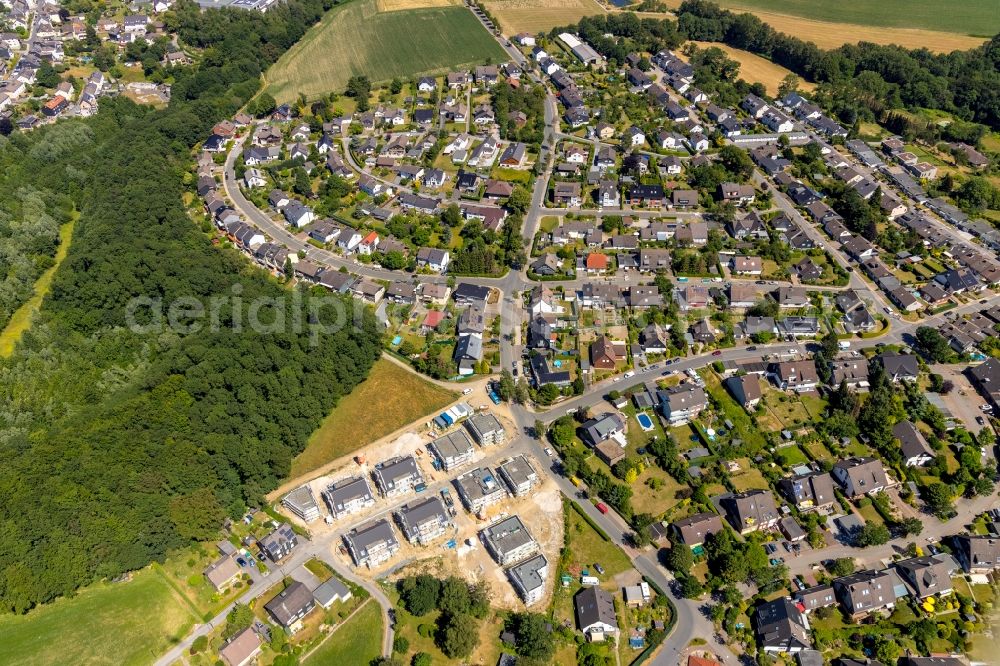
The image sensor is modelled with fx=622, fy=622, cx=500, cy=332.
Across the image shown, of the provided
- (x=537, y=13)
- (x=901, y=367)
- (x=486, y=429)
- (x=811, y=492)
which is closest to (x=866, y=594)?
(x=811, y=492)

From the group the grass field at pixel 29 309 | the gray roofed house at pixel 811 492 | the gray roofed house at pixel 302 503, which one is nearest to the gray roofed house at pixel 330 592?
the gray roofed house at pixel 302 503

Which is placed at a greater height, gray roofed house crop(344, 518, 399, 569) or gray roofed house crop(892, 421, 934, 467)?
gray roofed house crop(344, 518, 399, 569)

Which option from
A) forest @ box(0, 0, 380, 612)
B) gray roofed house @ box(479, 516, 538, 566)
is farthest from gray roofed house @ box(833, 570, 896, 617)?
forest @ box(0, 0, 380, 612)

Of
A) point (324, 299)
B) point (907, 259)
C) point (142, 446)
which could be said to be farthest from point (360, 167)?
point (907, 259)

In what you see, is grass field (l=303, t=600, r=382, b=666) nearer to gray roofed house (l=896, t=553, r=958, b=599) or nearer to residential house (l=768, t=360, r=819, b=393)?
gray roofed house (l=896, t=553, r=958, b=599)

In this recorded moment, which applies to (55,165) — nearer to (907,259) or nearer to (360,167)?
(360,167)
